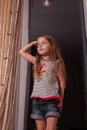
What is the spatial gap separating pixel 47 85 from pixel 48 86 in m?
0.01

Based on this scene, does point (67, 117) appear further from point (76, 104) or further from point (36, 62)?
point (36, 62)

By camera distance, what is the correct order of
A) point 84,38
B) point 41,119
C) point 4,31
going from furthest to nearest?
point 4,31
point 84,38
point 41,119

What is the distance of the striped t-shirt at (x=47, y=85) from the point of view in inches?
56.1

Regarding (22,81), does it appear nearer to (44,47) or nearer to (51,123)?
(44,47)

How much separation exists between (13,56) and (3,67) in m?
0.13

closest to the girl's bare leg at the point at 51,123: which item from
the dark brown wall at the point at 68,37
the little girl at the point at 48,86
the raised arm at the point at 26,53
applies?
the little girl at the point at 48,86

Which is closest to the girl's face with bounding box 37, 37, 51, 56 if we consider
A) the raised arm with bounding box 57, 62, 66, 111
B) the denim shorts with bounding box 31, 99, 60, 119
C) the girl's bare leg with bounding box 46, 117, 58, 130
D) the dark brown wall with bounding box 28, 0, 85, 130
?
the raised arm with bounding box 57, 62, 66, 111

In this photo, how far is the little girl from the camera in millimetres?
1418

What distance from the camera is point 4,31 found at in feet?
6.04

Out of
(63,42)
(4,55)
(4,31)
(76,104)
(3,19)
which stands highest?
(3,19)

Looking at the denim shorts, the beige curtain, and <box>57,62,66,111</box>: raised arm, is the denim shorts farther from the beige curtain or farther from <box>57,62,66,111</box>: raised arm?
the beige curtain

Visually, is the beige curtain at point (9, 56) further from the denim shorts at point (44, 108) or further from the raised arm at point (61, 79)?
the raised arm at point (61, 79)

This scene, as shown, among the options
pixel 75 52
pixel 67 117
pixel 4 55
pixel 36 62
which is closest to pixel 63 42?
pixel 75 52

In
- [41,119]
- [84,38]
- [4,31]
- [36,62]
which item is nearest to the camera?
[41,119]
